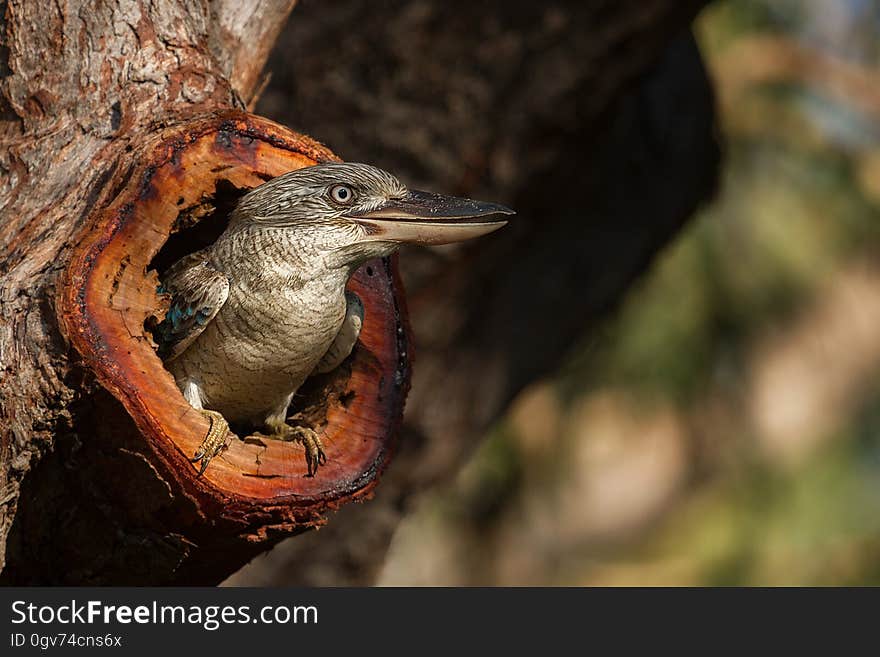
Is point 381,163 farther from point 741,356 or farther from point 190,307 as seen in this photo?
point 741,356

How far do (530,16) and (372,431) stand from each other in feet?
7.37

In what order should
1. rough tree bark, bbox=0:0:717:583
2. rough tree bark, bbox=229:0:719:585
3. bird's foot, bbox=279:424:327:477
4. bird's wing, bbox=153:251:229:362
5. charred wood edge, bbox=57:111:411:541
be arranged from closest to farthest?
charred wood edge, bbox=57:111:411:541, rough tree bark, bbox=0:0:717:583, bird's foot, bbox=279:424:327:477, bird's wing, bbox=153:251:229:362, rough tree bark, bbox=229:0:719:585

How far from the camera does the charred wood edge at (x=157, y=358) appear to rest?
8.55ft

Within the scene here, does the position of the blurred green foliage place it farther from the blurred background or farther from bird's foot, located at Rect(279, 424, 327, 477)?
bird's foot, located at Rect(279, 424, 327, 477)

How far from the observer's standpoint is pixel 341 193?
→ 3020 mm

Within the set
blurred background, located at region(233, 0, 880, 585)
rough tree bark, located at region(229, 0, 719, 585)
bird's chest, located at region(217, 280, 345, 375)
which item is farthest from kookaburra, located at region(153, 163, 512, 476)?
blurred background, located at region(233, 0, 880, 585)

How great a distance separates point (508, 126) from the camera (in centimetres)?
478

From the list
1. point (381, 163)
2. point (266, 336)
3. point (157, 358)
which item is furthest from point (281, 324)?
point (381, 163)

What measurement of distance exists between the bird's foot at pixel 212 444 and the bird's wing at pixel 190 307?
0.33m

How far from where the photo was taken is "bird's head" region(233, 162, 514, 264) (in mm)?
2979

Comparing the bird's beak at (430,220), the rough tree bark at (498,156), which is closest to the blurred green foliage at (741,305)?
the rough tree bark at (498,156)

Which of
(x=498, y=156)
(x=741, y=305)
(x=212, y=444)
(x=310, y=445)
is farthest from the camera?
(x=741, y=305)

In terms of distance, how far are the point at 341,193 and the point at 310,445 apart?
0.65 meters

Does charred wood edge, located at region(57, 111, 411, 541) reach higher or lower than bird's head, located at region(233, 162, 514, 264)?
lower
